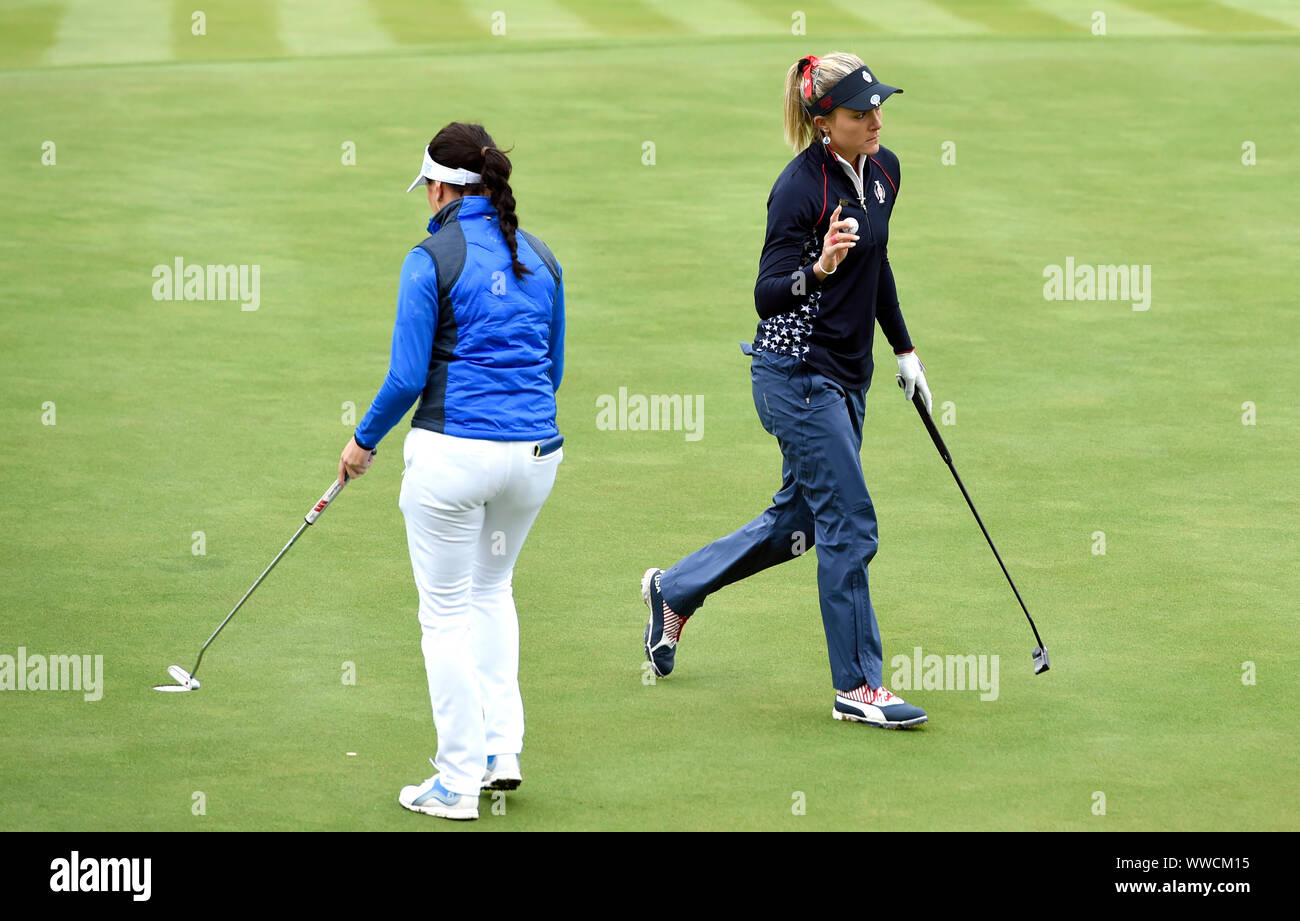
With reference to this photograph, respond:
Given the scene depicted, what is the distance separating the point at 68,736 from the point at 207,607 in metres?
1.47

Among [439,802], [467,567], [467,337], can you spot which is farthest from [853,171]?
[439,802]

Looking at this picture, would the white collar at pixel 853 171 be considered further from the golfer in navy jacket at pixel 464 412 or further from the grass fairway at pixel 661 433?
the grass fairway at pixel 661 433

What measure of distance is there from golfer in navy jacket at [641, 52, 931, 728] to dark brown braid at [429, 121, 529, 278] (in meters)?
1.19

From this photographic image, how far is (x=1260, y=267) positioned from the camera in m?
14.1

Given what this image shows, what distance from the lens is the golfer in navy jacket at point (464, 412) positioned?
575 cm

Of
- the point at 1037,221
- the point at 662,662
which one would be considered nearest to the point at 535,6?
the point at 1037,221

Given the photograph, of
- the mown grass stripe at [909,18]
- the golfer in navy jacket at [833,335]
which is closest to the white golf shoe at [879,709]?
the golfer in navy jacket at [833,335]

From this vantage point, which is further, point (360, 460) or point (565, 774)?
point (565, 774)

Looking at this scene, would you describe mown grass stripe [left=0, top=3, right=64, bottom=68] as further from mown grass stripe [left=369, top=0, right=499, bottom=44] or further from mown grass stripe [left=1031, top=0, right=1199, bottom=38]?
mown grass stripe [left=1031, top=0, right=1199, bottom=38]

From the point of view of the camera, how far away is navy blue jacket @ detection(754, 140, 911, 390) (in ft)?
21.9

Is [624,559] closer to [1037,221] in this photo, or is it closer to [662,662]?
[662,662]

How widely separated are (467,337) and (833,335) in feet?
5.41

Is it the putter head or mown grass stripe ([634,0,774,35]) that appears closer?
the putter head

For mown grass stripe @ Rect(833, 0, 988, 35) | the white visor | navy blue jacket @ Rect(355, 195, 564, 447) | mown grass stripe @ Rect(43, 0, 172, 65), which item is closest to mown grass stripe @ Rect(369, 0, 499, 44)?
mown grass stripe @ Rect(43, 0, 172, 65)
